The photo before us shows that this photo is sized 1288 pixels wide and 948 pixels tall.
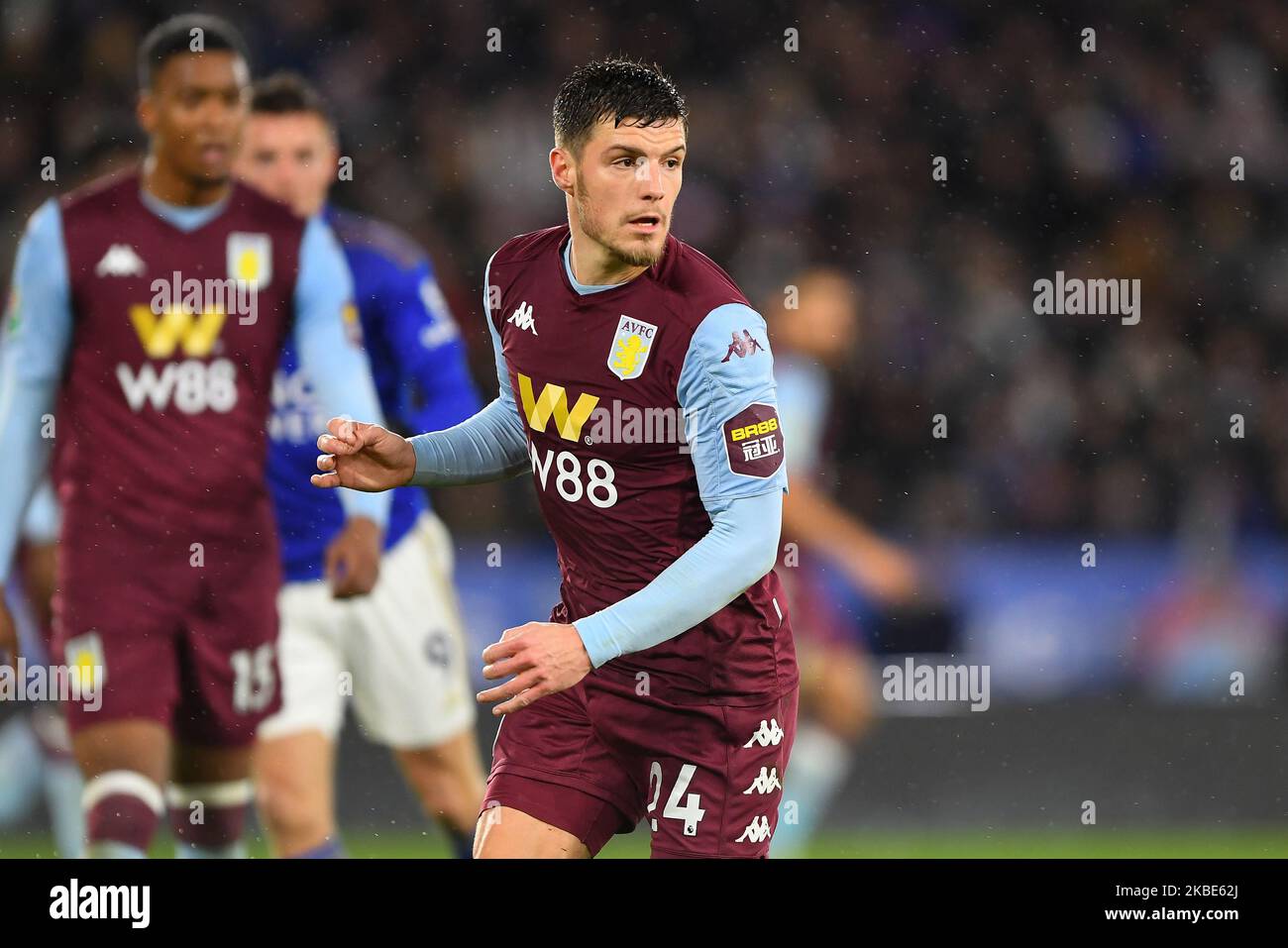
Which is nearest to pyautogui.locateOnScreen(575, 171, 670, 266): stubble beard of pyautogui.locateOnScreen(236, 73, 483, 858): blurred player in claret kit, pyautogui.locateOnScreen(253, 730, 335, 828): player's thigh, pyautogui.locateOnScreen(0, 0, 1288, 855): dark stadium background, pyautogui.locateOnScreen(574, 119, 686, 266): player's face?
pyautogui.locateOnScreen(574, 119, 686, 266): player's face

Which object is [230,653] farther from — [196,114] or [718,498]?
[718,498]

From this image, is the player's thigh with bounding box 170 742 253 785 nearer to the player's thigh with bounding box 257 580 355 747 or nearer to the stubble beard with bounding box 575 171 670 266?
the player's thigh with bounding box 257 580 355 747

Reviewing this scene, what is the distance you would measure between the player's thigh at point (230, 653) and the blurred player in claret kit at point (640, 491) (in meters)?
1.92

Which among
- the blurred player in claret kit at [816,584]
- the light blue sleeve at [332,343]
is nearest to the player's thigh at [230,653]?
the light blue sleeve at [332,343]

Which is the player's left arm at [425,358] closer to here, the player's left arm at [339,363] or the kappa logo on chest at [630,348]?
the player's left arm at [339,363]

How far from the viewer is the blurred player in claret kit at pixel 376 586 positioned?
236 inches

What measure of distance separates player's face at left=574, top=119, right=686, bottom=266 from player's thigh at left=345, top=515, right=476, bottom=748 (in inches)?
116

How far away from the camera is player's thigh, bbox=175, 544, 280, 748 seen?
17.7 feet

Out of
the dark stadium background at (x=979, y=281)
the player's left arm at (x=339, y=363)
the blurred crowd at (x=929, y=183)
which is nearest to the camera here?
the player's left arm at (x=339, y=363)

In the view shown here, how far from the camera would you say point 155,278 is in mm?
5527

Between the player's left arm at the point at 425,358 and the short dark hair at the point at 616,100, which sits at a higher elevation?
the short dark hair at the point at 616,100

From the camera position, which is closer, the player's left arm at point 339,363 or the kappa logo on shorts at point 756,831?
the kappa logo on shorts at point 756,831

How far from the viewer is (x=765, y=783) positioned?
12.0 ft
